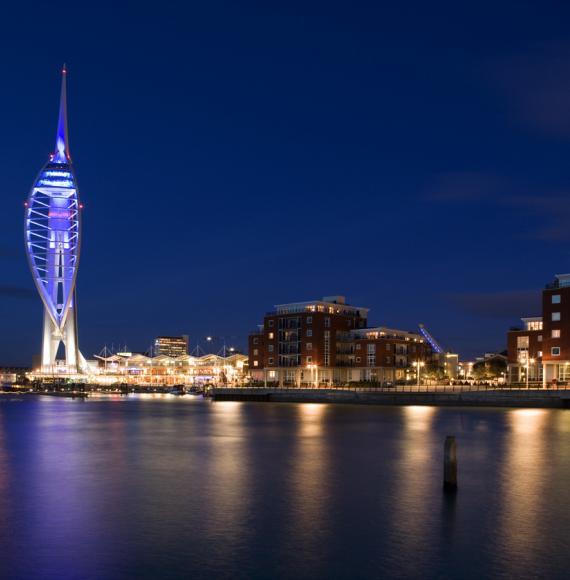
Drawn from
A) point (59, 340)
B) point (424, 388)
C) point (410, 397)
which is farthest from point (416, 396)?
point (59, 340)

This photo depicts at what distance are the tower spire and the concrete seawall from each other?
83.5 metres

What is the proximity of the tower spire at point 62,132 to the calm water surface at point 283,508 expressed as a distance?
452 ft

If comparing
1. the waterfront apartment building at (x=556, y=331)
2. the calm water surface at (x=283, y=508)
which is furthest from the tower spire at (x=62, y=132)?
the calm water surface at (x=283, y=508)

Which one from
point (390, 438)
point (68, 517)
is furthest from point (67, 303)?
point (68, 517)

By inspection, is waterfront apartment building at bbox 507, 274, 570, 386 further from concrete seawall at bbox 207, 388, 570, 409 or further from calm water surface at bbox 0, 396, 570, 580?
calm water surface at bbox 0, 396, 570, 580

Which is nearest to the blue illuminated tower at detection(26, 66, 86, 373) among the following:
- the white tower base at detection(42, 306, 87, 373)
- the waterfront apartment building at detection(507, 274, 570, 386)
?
the white tower base at detection(42, 306, 87, 373)

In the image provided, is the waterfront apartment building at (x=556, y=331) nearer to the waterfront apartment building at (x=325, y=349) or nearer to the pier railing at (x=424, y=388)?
the pier railing at (x=424, y=388)

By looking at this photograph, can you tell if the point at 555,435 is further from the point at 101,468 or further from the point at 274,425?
the point at 101,468

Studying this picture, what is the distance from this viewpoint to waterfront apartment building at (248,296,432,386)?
128750mm

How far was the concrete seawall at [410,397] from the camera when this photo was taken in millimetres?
87625

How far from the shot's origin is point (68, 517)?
82.5 feet

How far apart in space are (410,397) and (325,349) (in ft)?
102

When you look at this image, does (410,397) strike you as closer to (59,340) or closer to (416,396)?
(416,396)

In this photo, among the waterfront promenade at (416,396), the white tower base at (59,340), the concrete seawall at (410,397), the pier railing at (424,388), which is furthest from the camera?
the white tower base at (59,340)
